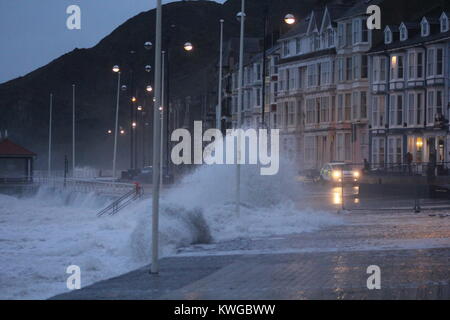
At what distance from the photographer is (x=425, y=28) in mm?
62750

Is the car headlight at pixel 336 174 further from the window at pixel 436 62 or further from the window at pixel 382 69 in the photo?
the window at pixel 382 69

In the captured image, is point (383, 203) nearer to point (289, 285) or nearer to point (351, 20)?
point (289, 285)

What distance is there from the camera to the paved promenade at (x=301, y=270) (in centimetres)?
1485

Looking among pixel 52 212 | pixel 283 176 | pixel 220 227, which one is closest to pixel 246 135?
pixel 283 176

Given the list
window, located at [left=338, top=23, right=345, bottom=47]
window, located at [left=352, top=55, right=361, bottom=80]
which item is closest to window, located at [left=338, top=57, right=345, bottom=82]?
window, located at [left=338, top=23, right=345, bottom=47]

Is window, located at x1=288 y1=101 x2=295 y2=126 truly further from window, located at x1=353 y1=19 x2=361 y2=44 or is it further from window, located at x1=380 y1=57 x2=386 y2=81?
window, located at x1=380 y1=57 x2=386 y2=81

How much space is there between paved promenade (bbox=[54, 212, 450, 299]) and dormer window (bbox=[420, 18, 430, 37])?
39.7m

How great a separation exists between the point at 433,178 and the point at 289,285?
1092 inches

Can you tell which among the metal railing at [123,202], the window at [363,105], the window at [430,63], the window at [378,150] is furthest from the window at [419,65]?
the metal railing at [123,202]

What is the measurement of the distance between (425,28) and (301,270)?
48287mm

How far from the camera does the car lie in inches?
2136

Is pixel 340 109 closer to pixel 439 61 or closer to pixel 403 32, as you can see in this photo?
pixel 403 32

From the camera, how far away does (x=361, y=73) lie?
7200cm

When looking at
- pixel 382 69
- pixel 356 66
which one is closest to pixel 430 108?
pixel 382 69
